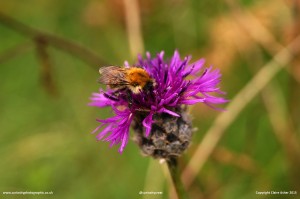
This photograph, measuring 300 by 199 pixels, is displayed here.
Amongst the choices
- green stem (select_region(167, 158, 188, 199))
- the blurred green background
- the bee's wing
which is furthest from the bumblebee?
the blurred green background

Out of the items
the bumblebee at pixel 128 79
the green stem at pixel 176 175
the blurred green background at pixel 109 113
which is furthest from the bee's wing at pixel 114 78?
the blurred green background at pixel 109 113

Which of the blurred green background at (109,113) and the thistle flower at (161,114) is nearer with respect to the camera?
the thistle flower at (161,114)

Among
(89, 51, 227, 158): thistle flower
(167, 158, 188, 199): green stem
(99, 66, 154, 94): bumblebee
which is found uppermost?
(99, 66, 154, 94): bumblebee

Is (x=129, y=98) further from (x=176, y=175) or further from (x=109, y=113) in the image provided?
(x=109, y=113)

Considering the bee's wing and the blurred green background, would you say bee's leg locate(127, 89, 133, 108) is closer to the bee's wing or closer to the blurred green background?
the bee's wing

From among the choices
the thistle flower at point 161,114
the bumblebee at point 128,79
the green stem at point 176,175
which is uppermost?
the bumblebee at point 128,79

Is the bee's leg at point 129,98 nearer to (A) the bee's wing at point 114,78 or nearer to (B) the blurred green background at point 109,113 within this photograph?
(A) the bee's wing at point 114,78
